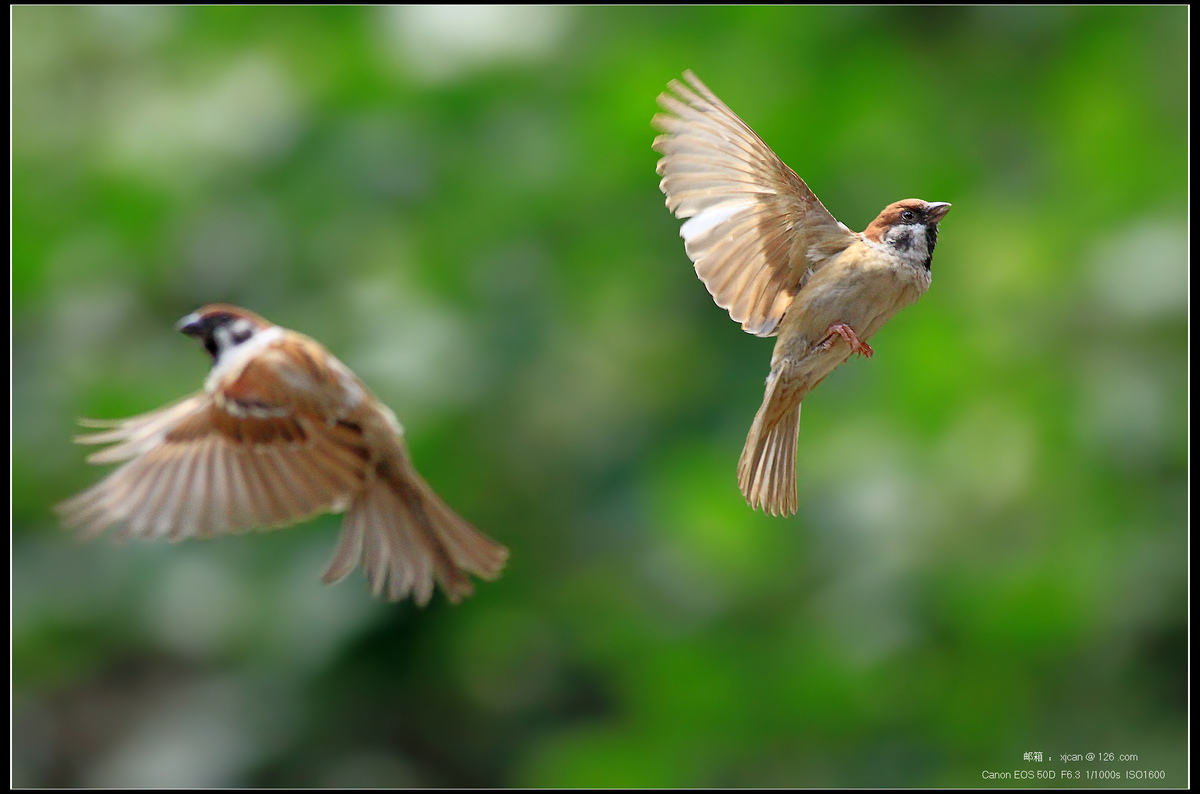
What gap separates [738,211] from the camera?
0.97m

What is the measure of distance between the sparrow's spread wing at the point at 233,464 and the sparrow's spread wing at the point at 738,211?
46 cm

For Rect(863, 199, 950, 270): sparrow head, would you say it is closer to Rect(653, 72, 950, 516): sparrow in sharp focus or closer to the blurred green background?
Rect(653, 72, 950, 516): sparrow in sharp focus

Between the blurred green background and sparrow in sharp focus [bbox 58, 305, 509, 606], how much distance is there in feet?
4.88

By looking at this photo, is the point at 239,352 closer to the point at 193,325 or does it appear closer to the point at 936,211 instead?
the point at 193,325

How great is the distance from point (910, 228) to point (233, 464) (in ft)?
2.32

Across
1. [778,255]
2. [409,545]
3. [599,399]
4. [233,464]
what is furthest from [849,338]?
[599,399]

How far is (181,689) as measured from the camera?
156 inches

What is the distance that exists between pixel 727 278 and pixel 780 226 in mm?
57

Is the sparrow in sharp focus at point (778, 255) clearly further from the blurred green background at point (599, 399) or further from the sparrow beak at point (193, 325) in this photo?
the blurred green background at point (599, 399)

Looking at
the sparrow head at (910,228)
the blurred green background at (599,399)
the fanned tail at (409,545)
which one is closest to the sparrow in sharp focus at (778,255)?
the sparrow head at (910,228)

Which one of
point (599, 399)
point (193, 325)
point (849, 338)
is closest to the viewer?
point (849, 338)

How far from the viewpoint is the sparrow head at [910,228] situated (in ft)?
3.23

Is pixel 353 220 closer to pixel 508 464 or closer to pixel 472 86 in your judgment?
pixel 472 86

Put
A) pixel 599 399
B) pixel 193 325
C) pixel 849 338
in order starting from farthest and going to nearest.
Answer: pixel 599 399 → pixel 193 325 → pixel 849 338
